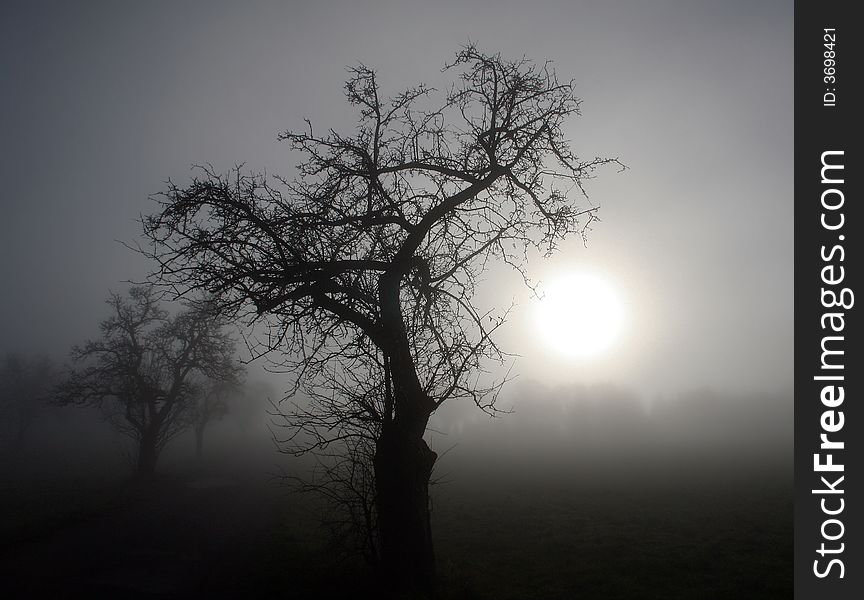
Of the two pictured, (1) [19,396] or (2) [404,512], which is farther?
(1) [19,396]

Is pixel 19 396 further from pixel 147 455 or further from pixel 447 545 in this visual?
pixel 447 545

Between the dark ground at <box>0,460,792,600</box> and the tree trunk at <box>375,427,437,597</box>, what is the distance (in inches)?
20.4

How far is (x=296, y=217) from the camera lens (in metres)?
7.53

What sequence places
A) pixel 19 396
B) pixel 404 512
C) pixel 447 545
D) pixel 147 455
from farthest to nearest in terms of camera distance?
1. pixel 19 396
2. pixel 147 455
3. pixel 447 545
4. pixel 404 512

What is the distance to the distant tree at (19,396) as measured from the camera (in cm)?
5828

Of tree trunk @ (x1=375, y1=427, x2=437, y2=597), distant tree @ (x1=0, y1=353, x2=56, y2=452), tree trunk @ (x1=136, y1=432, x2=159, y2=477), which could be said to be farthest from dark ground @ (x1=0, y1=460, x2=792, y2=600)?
distant tree @ (x1=0, y1=353, x2=56, y2=452)

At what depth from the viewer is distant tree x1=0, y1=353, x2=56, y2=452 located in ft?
191

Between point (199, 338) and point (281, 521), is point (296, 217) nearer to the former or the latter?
point (281, 521)

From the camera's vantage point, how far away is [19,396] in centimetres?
5909

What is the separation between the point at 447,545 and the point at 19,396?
2751 inches

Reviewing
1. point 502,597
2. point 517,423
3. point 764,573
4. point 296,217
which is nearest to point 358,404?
point 296,217

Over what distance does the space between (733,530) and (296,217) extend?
15545 mm

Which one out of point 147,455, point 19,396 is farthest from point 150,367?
point 19,396
